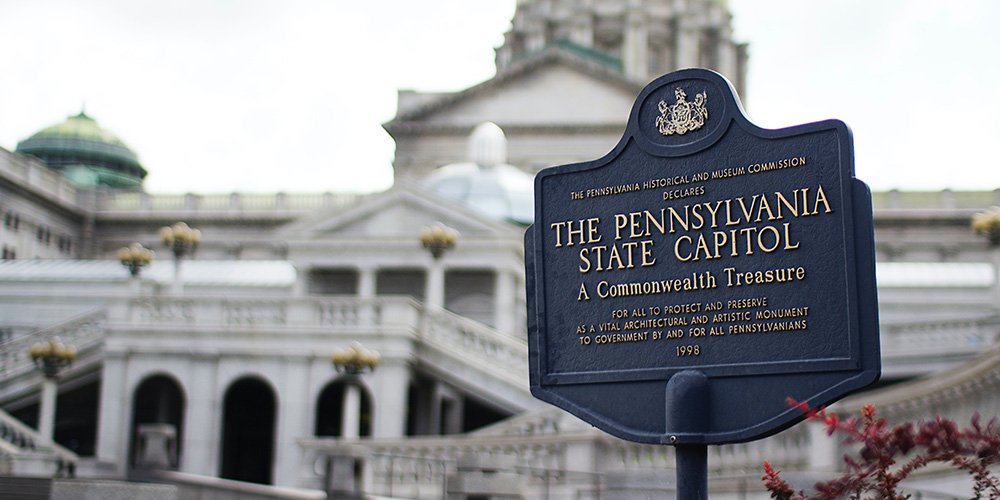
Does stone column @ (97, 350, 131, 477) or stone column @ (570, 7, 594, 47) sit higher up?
stone column @ (570, 7, 594, 47)

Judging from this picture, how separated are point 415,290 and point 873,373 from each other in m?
35.4

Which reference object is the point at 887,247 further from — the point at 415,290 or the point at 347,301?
the point at 347,301

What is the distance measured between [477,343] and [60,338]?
44.1 ft

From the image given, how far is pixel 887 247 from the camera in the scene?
227ft

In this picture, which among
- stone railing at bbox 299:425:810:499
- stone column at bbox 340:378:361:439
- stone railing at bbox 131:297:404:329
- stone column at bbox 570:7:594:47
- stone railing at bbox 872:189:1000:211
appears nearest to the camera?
stone railing at bbox 299:425:810:499

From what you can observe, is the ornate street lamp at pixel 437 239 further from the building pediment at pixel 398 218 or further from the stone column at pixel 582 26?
the stone column at pixel 582 26

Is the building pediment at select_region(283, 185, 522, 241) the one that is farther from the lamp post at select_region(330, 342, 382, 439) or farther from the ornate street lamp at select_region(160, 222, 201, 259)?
the lamp post at select_region(330, 342, 382, 439)

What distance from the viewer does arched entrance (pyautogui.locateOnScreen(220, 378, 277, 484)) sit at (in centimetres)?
3825

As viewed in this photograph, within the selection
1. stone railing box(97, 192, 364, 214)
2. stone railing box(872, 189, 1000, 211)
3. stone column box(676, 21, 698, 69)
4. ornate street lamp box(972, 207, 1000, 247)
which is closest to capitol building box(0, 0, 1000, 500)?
ornate street lamp box(972, 207, 1000, 247)

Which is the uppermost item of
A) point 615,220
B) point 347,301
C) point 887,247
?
point 887,247

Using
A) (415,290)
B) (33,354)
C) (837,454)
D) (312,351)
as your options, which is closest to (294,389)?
(312,351)

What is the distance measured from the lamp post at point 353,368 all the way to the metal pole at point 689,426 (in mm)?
21406

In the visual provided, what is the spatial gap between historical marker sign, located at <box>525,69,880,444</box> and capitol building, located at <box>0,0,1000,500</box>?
7462mm

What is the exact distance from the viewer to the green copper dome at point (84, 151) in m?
85.1
